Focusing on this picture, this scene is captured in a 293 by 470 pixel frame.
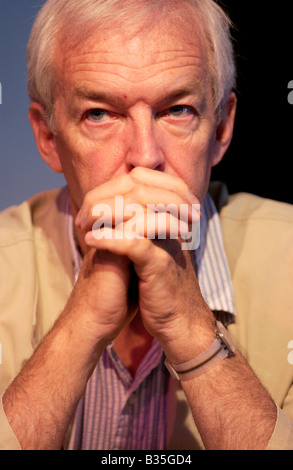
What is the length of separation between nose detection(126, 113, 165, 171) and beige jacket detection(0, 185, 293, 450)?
0.48 m

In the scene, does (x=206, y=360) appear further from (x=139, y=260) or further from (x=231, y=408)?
(x=139, y=260)

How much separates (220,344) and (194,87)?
690 millimetres

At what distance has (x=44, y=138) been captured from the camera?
1857 millimetres

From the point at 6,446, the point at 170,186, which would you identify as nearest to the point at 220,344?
the point at 170,186

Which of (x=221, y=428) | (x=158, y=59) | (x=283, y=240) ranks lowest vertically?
(x=221, y=428)

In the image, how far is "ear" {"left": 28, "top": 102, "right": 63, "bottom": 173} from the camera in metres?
1.83

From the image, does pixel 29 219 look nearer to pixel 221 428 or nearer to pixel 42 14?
pixel 42 14

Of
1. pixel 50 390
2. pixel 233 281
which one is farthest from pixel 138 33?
pixel 50 390

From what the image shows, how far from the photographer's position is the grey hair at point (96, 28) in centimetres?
153

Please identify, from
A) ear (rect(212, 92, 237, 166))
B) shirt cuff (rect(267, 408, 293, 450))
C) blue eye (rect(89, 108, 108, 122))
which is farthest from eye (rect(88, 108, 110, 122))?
shirt cuff (rect(267, 408, 293, 450))

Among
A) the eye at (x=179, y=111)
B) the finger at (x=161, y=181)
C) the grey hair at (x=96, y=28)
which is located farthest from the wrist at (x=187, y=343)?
the grey hair at (x=96, y=28)

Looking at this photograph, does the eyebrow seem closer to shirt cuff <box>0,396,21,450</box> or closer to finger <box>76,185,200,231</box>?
finger <box>76,185,200,231</box>

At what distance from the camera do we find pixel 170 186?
1.34 m

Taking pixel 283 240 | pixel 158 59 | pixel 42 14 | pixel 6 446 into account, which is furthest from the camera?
pixel 283 240
